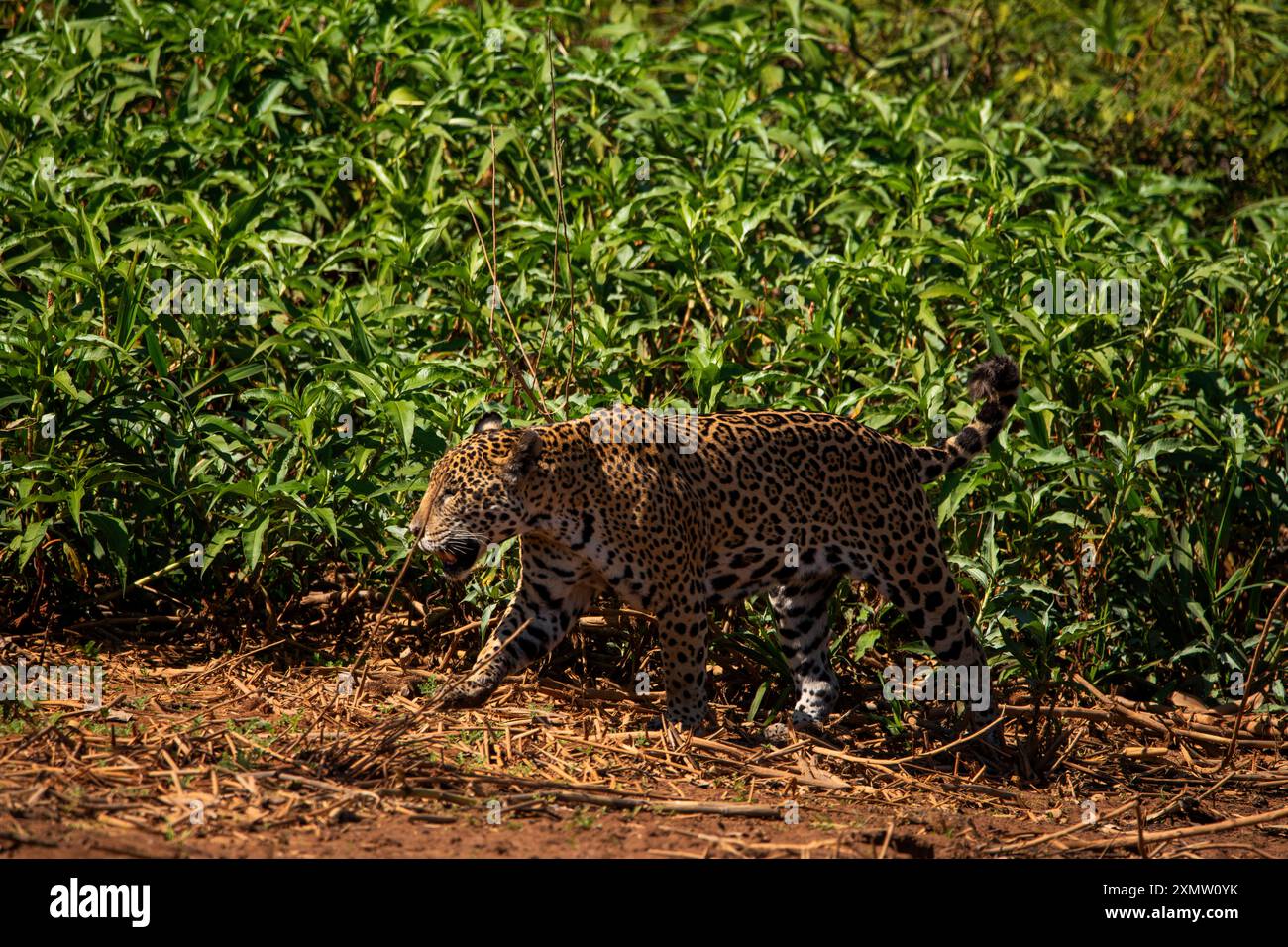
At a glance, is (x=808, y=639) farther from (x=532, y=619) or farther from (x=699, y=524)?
(x=532, y=619)

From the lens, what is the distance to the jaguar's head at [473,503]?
6.50 metres

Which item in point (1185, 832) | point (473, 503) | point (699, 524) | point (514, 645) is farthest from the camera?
point (699, 524)

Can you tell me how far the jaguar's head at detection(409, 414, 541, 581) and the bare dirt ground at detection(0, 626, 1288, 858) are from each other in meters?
0.67

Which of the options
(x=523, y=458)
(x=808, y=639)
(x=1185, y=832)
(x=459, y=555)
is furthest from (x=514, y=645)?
(x=1185, y=832)

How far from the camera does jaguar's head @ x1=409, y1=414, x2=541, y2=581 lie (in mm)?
6504

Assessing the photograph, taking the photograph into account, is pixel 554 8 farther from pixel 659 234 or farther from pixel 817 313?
pixel 817 313

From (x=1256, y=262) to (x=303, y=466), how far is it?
17.4 ft

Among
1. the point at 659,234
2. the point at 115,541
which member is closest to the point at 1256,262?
the point at 659,234

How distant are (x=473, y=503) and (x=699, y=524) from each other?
1071 mm

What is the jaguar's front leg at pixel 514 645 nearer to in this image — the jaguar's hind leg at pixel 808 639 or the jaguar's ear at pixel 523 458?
the jaguar's ear at pixel 523 458

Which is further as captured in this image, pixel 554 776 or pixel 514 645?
pixel 514 645

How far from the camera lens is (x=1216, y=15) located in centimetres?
1200

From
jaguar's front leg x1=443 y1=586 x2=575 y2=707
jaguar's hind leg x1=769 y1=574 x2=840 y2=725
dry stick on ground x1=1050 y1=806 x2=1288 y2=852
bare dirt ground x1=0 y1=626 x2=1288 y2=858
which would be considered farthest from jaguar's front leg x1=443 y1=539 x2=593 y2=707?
dry stick on ground x1=1050 y1=806 x2=1288 y2=852

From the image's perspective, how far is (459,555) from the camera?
21.5ft
